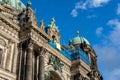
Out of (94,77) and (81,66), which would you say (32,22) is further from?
(94,77)

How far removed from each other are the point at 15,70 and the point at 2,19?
4.89 meters

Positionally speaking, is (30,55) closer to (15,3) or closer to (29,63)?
(29,63)

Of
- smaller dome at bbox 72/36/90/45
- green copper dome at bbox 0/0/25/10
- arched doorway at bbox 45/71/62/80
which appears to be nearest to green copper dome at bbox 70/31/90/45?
smaller dome at bbox 72/36/90/45

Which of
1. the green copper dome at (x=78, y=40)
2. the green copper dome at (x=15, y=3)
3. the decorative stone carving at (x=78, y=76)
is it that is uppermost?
the green copper dome at (x=15, y=3)

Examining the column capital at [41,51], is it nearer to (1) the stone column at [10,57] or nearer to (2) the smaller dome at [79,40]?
(1) the stone column at [10,57]

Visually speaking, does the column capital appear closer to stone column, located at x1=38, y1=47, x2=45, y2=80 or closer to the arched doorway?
stone column, located at x1=38, y1=47, x2=45, y2=80

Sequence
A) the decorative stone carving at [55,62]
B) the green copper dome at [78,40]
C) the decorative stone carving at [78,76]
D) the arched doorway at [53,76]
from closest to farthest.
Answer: the decorative stone carving at [55,62], the arched doorway at [53,76], the decorative stone carving at [78,76], the green copper dome at [78,40]

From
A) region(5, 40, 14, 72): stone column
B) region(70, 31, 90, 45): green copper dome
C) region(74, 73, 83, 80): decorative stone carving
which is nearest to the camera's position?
region(5, 40, 14, 72): stone column

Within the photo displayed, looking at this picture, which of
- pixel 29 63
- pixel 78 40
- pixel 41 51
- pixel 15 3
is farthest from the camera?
pixel 78 40

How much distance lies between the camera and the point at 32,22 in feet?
93.3

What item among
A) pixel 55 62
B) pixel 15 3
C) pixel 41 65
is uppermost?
pixel 15 3

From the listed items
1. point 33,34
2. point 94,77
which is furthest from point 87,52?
point 33,34

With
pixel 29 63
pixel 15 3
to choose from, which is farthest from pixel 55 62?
pixel 15 3

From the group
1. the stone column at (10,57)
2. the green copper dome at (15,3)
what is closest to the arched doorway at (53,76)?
the stone column at (10,57)
